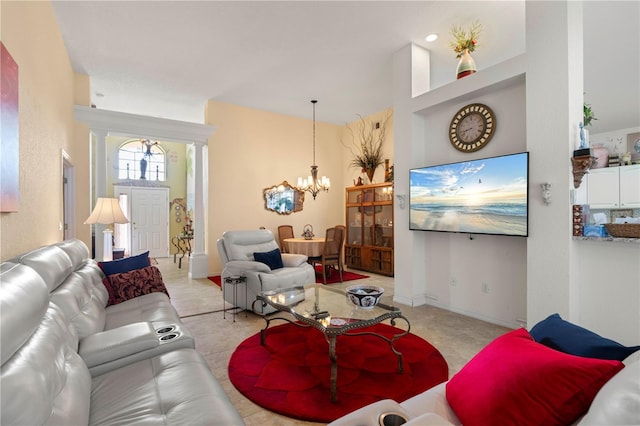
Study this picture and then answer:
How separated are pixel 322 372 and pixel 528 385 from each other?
5.47ft

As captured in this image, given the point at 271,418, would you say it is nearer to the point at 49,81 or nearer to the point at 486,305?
the point at 486,305

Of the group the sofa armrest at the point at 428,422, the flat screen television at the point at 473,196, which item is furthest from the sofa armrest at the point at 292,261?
the sofa armrest at the point at 428,422

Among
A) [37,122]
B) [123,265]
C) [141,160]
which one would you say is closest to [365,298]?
[123,265]

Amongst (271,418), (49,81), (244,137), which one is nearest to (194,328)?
(271,418)

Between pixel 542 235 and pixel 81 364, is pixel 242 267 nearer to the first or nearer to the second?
pixel 81 364

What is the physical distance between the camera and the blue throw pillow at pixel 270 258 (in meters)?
4.11

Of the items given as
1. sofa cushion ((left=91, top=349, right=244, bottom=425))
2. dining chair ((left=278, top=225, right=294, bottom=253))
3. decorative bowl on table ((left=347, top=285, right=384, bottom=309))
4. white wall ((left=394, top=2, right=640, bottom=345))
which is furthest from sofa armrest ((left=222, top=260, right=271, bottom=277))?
dining chair ((left=278, top=225, right=294, bottom=253))

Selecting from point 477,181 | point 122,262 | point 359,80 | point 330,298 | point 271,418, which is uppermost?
point 359,80

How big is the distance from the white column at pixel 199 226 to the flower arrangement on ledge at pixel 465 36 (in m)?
4.57

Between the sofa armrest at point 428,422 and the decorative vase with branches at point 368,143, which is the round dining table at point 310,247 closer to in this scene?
the decorative vase with branches at point 368,143

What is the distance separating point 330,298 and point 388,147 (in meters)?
4.17

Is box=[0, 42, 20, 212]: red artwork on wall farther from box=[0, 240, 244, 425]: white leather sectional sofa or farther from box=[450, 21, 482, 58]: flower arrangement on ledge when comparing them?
box=[450, 21, 482, 58]: flower arrangement on ledge

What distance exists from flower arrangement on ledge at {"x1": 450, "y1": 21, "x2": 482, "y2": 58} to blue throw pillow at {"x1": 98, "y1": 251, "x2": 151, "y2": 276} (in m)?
4.21

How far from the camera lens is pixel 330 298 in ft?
9.71
